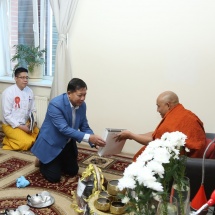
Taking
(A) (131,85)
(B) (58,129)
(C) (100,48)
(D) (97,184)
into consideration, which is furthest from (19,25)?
(D) (97,184)

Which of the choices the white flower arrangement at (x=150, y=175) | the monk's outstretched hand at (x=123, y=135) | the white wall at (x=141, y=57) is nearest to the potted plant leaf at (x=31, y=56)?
the white wall at (x=141, y=57)

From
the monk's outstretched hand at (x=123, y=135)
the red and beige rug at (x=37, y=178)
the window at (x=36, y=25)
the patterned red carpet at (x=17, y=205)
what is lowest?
the red and beige rug at (x=37, y=178)

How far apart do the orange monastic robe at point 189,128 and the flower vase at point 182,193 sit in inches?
44.5

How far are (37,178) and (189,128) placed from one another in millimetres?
1507

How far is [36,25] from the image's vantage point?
414 centimetres

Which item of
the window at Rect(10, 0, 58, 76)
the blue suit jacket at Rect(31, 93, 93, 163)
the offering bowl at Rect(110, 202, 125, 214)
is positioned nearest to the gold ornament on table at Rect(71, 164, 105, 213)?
the offering bowl at Rect(110, 202, 125, 214)

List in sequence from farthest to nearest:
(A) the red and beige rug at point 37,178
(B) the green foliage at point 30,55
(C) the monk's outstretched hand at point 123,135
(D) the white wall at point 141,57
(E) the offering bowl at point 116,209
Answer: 1. (B) the green foliage at point 30,55
2. (D) the white wall at point 141,57
3. (C) the monk's outstretched hand at point 123,135
4. (A) the red and beige rug at point 37,178
5. (E) the offering bowl at point 116,209

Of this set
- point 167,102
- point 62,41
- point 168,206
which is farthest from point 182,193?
point 62,41

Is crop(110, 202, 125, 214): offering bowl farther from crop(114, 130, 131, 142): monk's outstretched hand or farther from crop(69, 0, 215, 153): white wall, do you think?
crop(69, 0, 215, 153): white wall

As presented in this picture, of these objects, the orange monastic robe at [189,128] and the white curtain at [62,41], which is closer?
the orange monastic robe at [189,128]

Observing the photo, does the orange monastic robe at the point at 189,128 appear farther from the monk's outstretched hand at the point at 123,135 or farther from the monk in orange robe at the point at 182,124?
the monk's outstretched hand at the point at 123,135

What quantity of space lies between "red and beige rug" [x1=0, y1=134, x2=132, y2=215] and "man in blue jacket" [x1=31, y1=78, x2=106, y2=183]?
0.11m

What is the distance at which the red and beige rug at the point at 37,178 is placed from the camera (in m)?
2.20

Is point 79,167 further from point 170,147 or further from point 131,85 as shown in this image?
point 170,147
